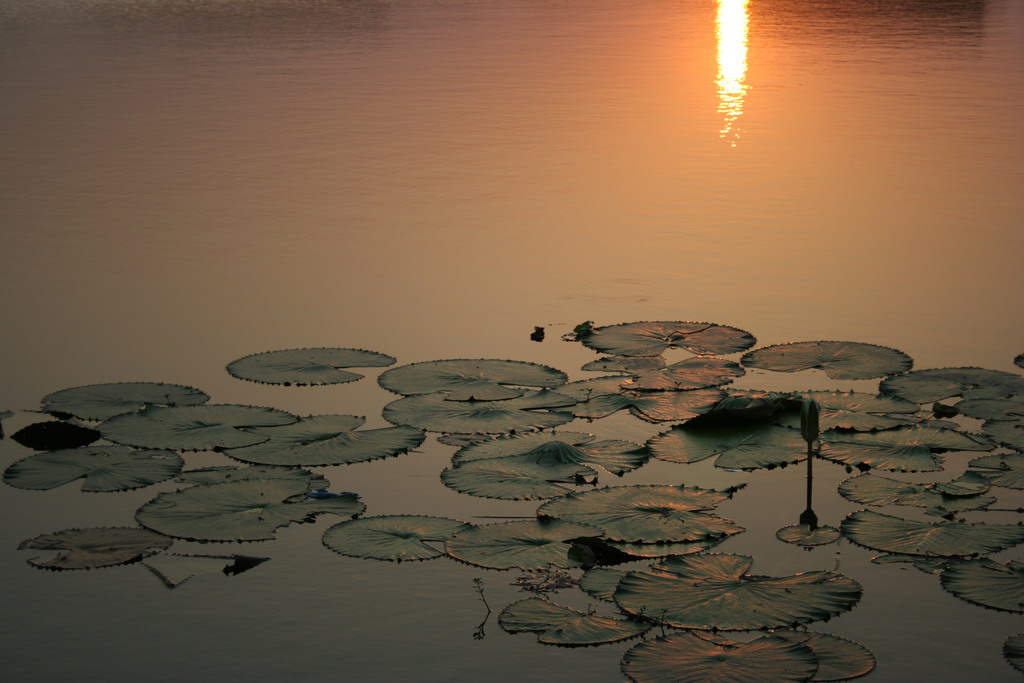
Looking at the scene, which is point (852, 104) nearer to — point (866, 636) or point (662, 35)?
point (662, 35)

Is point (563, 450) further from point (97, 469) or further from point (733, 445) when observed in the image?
point (97, 469)

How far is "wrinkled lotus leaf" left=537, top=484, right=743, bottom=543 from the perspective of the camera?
2703 mm

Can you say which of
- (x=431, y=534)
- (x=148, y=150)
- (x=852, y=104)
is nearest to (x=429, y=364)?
(x=431, y=534)

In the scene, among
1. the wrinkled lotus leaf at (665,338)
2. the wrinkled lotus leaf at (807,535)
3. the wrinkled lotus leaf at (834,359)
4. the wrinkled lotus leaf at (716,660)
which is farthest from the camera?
the wrinkled lotus leaf at (665,338)

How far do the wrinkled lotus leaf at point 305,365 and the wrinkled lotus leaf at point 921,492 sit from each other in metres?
1.58

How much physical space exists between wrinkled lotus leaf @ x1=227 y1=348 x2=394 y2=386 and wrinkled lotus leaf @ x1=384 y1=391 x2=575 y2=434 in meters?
0.34

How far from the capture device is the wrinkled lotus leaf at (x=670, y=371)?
144 inches

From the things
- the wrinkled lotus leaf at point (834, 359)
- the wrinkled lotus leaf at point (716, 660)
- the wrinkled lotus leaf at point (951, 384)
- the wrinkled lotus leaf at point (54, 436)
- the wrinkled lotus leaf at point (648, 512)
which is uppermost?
the wrinkled lotus leaf at point (834, 359)

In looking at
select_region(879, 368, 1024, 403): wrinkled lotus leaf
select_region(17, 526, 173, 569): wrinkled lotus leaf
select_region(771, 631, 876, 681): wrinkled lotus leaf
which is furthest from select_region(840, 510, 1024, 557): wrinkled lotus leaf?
select_region(17, 526, 173, 569): wrinkled lotus leaf

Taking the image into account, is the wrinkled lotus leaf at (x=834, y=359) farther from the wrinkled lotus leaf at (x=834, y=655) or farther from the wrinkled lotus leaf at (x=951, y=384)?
the wrinkled lotus leaf at (x=834, y=655)

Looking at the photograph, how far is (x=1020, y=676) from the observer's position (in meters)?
2.16

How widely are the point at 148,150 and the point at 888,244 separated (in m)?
4.86

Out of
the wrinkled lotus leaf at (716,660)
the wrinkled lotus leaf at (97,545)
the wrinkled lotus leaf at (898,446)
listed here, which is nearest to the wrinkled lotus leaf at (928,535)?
the wrinkled lotus leaf at (898,446)

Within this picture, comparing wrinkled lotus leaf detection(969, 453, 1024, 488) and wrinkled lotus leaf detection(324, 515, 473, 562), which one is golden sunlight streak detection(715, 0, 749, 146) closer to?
wrinkled lotus leaf detection(969, 453, 1024, 488)
